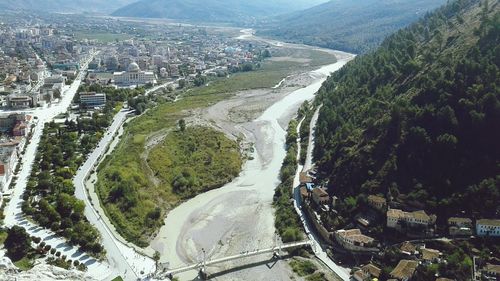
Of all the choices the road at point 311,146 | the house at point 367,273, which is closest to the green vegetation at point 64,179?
the house at point 367,273

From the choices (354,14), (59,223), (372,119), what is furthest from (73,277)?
(354,14)

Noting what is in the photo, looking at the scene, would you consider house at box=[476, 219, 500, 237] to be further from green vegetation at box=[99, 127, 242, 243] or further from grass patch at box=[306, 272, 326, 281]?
green vegetation at box=[99, 127, 242, 243]

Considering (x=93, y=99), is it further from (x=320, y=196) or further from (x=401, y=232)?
(x=401, y=232)

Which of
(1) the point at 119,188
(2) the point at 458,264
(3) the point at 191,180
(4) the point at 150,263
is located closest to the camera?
(2) the point at 458,264

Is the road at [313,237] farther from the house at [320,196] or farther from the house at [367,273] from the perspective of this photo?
the house at [320,196]

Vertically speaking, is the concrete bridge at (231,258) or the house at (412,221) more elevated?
the house at (412,221)

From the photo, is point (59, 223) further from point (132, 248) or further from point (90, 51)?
point (90, 51)

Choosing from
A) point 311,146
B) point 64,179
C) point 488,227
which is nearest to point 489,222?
point 488,227

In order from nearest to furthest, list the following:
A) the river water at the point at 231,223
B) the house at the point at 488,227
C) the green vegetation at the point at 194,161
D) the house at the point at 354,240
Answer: the house at the point at 488,227
the house at the point at 354,240
the river water at the point at 231,223
the green vegetation at the point at 194,161
